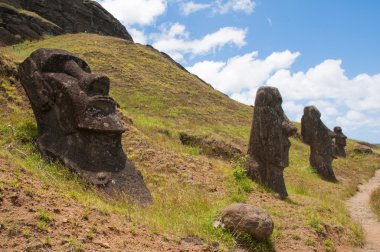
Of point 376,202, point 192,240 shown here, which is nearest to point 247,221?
point 192,240

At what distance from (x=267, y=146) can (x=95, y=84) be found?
623 cm

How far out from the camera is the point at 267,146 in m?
14.9

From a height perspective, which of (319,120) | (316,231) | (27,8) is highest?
(27,8)

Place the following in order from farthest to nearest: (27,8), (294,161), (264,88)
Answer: (27,8) → (294,161) → (264,88)

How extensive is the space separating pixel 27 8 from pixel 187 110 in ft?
92.4

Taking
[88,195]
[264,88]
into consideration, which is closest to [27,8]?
[264,88]

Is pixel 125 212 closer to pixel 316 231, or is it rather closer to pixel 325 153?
pixel 316 231

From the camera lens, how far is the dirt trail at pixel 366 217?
12.3 m

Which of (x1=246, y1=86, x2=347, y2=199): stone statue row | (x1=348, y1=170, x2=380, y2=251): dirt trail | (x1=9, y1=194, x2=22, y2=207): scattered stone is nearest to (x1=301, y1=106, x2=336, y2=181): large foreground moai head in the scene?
(x1=348, y1=170, x2=380, y2=251): dirt trail

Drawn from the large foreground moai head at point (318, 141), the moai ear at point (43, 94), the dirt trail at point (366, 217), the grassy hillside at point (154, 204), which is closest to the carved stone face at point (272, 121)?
the grassy hillside at point (154, 204)

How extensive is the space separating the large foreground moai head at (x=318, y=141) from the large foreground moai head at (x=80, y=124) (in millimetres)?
15962

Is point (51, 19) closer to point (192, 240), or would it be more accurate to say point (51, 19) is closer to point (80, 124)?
point (80, 124)

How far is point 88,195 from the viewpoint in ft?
30.1

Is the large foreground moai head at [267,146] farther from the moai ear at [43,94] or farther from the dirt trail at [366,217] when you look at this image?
the moai ear at [43,94]
